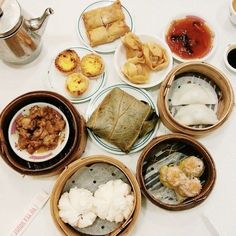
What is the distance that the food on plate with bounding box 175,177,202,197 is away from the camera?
160 cm

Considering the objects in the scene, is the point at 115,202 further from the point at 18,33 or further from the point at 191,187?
the point at 18,33

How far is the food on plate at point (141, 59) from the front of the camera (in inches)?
70.7

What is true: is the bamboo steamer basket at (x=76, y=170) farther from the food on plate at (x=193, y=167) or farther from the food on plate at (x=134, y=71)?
the food on plate at (x=134, y=71)

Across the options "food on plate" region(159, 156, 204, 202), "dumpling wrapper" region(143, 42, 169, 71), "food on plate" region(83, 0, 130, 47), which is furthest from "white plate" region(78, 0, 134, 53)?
"food on plate" region(159, 156, 204, 202)

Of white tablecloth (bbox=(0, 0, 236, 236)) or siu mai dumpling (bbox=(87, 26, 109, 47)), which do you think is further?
siu mai dumpling (bbox=(87, 26, 109, 47))

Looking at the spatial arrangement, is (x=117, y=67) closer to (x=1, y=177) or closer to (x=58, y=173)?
(x=58, y=173)

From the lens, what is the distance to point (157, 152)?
1.74m

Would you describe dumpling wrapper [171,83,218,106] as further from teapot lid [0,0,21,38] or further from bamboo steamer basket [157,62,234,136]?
teapot lid [0,0,21,38]

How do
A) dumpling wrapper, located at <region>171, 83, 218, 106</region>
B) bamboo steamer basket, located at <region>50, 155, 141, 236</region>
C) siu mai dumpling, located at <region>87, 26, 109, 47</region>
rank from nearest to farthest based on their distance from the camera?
bamboo steamer basket, located at <region>50, 155, 141, 236</region> → dumpling wrapper, located at <region>171, 83, 218, 106</region> → siu mai dumpling, located at <region>87, 26, 109, 47</region>

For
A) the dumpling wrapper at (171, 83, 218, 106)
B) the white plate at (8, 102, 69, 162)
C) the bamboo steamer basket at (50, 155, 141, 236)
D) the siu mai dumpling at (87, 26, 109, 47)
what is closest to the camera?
the bamboo steamer basket at (50, 155, 141, 236)

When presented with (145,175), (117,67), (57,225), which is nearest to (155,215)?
(145,175)

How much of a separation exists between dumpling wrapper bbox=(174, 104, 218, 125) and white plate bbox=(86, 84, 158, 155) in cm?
12

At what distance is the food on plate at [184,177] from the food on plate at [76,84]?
47 cm

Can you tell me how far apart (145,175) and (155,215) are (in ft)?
0.54
